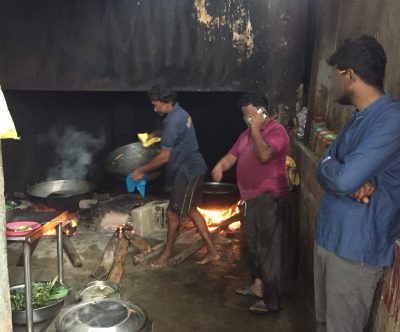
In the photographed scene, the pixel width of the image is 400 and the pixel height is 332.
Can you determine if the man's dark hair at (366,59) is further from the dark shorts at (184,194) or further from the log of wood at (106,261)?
the log of wood at (106,261)

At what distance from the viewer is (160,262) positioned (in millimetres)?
5781

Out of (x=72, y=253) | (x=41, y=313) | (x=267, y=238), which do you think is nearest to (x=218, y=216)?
(x=72, y=253)

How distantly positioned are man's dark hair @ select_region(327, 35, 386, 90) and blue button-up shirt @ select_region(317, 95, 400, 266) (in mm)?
146

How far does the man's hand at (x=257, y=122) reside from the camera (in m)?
4.21

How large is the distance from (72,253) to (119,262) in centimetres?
72

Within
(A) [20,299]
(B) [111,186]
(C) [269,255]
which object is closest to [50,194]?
(B) [111,186]

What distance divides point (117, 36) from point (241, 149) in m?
3.04

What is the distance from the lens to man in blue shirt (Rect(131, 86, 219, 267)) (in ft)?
17.9

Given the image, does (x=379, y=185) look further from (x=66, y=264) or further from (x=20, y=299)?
(x=66, y=264)

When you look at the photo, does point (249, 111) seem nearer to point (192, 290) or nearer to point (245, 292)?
point (245, 292)

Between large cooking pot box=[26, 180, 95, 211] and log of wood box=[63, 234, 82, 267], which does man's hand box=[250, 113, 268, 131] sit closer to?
log of wood box=[63, 234, 82, 267]

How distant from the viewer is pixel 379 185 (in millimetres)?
2660

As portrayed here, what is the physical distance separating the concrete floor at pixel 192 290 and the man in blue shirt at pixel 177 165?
0.97 feet

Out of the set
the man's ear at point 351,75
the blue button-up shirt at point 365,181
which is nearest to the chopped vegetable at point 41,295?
the blue button-up shirt at point 365,181
